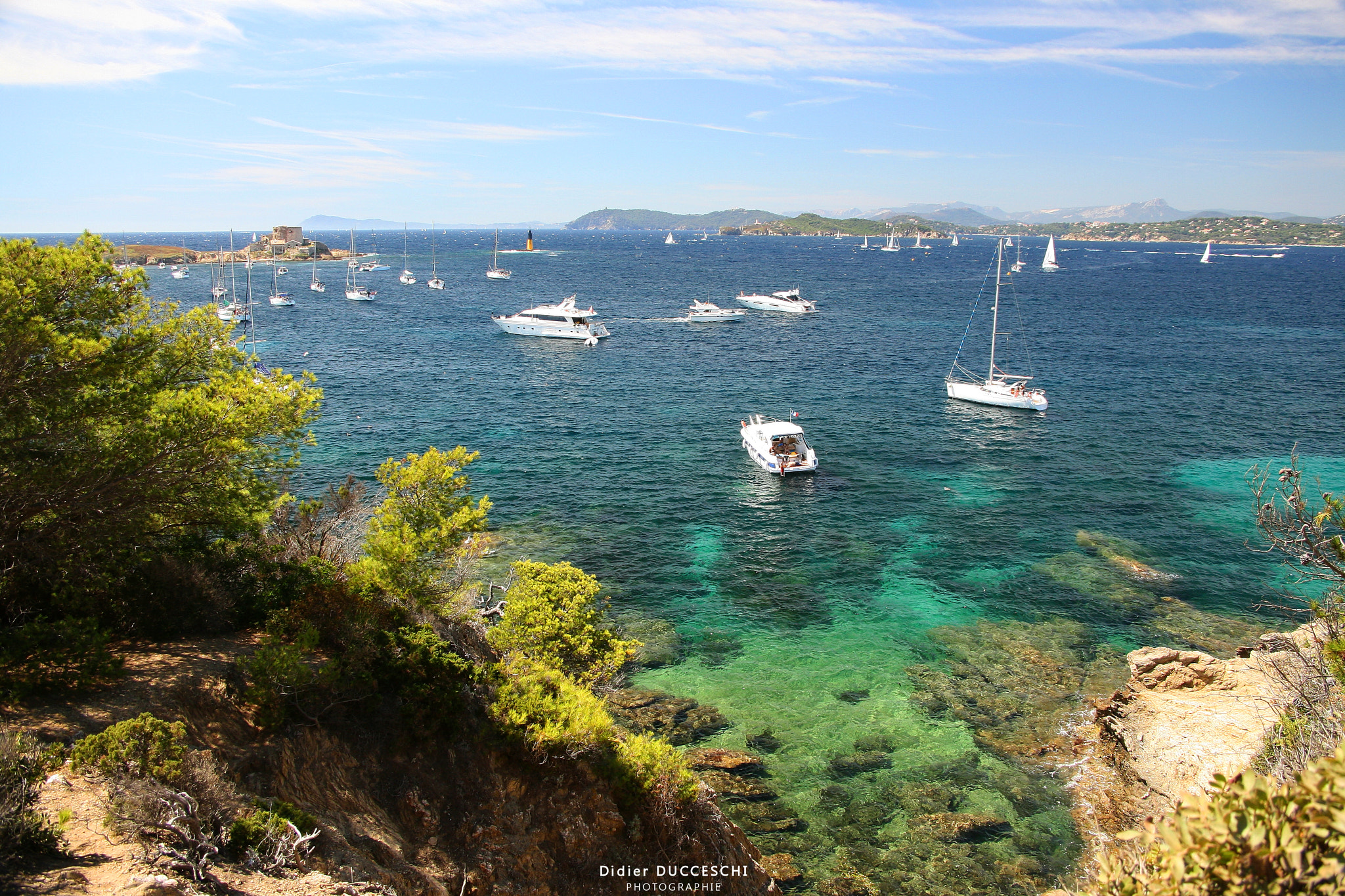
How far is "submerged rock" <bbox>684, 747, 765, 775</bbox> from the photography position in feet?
72.4

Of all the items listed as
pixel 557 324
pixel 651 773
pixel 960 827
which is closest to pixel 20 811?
pixel 651 773

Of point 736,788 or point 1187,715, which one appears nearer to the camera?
point 736,788

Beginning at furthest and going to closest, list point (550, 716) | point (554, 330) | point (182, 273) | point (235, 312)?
point (182, 273) → point (235, 312) → point (554, 330) → point (550, 716)

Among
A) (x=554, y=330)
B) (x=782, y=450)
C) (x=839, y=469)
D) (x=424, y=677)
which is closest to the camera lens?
(x=424, y=677)

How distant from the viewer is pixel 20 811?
1017cm

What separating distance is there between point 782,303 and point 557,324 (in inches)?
1474

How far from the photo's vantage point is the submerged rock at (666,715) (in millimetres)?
23531

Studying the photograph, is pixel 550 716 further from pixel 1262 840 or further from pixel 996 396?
pixel 996 396

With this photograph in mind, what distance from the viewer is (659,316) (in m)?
108

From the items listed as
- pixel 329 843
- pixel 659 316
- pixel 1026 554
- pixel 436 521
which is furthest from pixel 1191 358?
pixel 329 843

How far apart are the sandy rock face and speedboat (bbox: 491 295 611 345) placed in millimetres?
68724

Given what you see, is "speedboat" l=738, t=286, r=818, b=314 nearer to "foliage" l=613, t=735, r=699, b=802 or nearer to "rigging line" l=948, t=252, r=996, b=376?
"rigging line" l=948, t=252, r=996, b=376

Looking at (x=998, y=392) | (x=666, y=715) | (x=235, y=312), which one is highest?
(x=235, y=312)

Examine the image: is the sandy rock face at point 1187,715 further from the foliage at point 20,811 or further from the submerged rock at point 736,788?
the foliage at point 20,811
